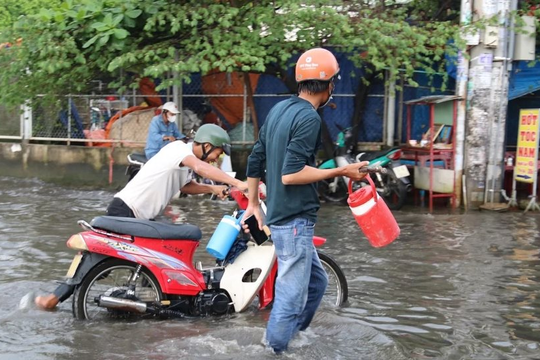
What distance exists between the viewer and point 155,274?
5238mm

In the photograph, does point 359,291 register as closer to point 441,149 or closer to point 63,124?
point 441,149

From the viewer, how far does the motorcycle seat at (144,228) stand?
5.22 meters

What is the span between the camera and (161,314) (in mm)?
5359

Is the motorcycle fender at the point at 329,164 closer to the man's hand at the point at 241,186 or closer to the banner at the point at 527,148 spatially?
the banner at the point at 527,148

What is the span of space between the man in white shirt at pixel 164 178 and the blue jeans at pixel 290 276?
3.41ft

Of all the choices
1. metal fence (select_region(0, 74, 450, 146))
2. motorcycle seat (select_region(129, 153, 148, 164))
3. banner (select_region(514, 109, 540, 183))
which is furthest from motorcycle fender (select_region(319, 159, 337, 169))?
motorcycle seat (select_region(129, 153, 148, 164))

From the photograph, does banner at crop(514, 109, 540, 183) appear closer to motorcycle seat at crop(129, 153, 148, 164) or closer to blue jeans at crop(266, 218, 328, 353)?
motorcycle seat at crop(129, 153, 148, 164)

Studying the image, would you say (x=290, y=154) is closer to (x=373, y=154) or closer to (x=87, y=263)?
(x=87, y=263)

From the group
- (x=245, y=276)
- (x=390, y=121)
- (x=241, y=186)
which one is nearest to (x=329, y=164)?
(x=390, y=121)

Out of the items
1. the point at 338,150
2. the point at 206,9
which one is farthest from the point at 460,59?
the point at 206,9

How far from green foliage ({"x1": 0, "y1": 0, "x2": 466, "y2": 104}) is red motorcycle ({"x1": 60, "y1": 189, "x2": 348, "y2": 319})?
19.1 feet

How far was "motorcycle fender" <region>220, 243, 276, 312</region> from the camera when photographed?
213 inches

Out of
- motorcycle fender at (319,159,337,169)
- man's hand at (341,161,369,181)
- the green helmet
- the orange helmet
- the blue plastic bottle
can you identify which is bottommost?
the blue plastic bottle

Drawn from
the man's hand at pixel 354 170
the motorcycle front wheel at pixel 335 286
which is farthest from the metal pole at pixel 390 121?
the man's hand at pixel 354 170
